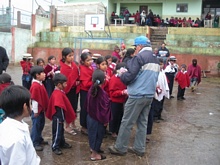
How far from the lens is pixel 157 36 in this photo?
66.2ft

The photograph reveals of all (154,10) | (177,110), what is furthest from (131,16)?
(177,110)

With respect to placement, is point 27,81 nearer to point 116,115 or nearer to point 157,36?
point 116,115

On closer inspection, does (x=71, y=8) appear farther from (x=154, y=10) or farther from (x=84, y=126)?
(x=84, y=126)

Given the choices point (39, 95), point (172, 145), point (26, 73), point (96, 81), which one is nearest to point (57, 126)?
point (39, 95)

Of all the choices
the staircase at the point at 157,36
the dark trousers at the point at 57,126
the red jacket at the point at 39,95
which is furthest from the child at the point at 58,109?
the staircase at the point at 157,36

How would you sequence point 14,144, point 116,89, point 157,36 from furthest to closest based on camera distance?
point 157,36 < point 116,89 < point 14,144

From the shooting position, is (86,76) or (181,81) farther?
(181,81)

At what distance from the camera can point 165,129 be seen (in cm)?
567

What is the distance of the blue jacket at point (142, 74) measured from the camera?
3854mm

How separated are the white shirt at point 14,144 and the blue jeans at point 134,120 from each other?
2.27 meters

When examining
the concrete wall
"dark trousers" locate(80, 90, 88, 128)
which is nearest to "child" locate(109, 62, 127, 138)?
"dark trousers" locate(80, 90, 88, 128)

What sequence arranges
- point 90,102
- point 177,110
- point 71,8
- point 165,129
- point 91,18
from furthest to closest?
1. point 71,8
2. point 91,18
3. point 177,110
4. point 165,129
5. point 90,102

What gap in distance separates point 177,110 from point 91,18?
11503 mm

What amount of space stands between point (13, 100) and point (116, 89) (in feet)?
9.06
